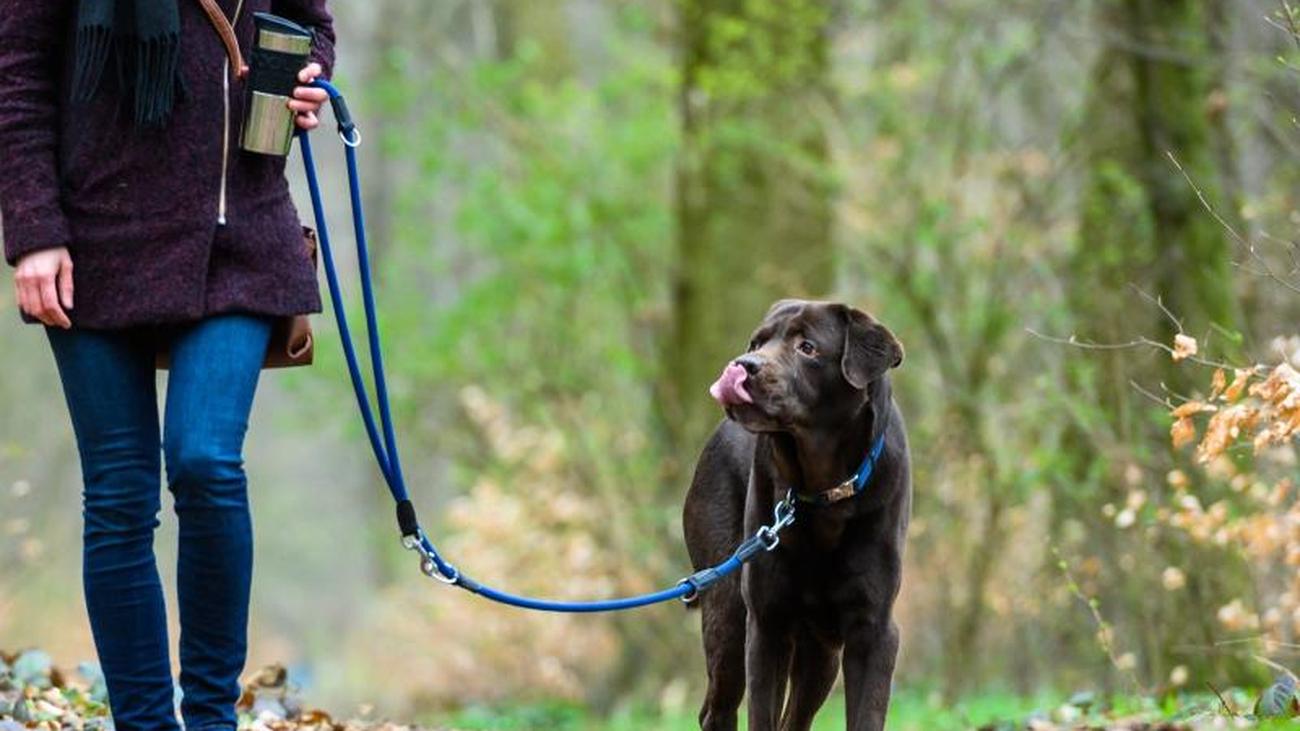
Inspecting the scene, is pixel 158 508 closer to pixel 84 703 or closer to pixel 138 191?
pixel 138 191

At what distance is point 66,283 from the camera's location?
4.02m

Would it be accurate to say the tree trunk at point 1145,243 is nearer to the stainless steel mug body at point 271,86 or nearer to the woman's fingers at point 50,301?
the stainless steel mug body at point 271,86

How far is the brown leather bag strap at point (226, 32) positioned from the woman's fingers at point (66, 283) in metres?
0.57

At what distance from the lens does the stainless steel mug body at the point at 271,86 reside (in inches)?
165

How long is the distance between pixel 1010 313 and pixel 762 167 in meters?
2.06

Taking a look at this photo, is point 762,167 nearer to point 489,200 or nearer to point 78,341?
point 489,200

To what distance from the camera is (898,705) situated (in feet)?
36.2

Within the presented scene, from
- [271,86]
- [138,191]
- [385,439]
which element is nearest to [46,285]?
[138,191]

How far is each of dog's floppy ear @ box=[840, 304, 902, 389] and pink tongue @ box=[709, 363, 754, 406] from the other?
0.99ft

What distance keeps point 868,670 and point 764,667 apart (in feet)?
0.99

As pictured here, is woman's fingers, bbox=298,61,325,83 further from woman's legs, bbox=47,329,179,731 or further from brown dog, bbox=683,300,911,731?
brown dog, bbox=683,300,911,731

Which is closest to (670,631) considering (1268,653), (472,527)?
(472,527)

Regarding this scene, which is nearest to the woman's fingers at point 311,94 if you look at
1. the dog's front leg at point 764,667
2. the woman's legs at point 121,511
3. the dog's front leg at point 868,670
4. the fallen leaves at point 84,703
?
the woman's legs at point 121,511

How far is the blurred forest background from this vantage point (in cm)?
940
